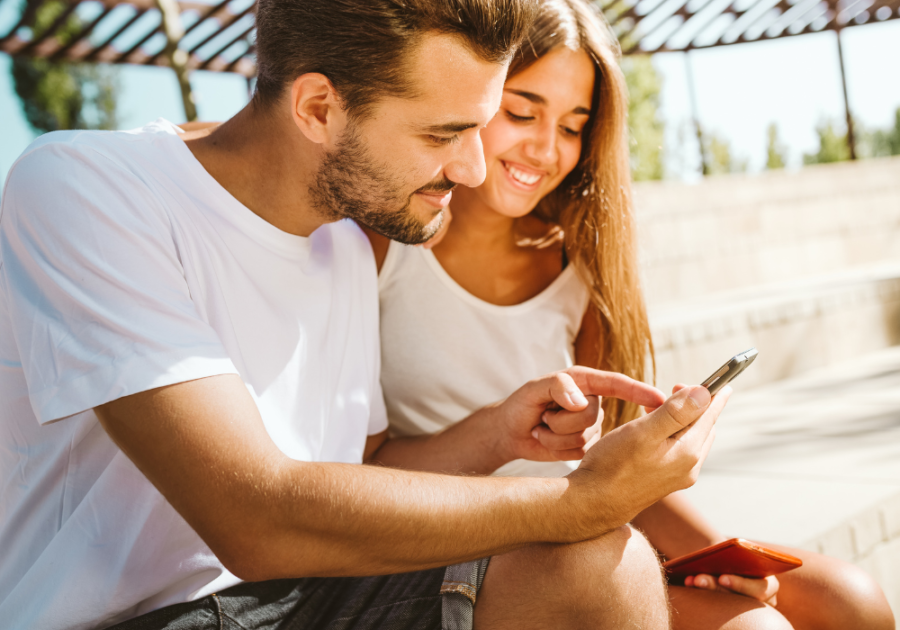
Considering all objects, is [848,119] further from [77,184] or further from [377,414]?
[77,184]

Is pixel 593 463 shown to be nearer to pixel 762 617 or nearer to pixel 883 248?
pixel 762 617

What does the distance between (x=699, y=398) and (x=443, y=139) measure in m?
0.66

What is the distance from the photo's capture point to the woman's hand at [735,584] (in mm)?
1448

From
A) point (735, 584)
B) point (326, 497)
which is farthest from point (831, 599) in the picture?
point (326, 497)

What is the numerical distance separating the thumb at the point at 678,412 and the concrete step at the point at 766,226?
3.88m

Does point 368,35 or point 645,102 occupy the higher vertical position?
point 645,102

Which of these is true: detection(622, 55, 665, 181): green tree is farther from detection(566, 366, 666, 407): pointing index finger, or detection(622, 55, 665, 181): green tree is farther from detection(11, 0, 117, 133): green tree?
detection(566, 366, 666, 407): pointing index finger

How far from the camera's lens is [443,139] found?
143 centimetres

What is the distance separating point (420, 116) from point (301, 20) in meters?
0.27

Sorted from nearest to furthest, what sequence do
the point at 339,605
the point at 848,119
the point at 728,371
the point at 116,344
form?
1. the point at 116,344
2. the point at 728,371
3. the point at 339,605
4. the point at 848,119

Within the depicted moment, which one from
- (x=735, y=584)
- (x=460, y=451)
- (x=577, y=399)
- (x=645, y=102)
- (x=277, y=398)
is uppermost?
(x=645, y=102)

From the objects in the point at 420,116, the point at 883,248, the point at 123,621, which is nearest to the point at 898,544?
the point at 420,116

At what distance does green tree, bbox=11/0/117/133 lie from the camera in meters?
20.3

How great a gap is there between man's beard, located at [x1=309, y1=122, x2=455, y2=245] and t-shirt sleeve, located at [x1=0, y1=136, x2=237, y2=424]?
0.37 meters
